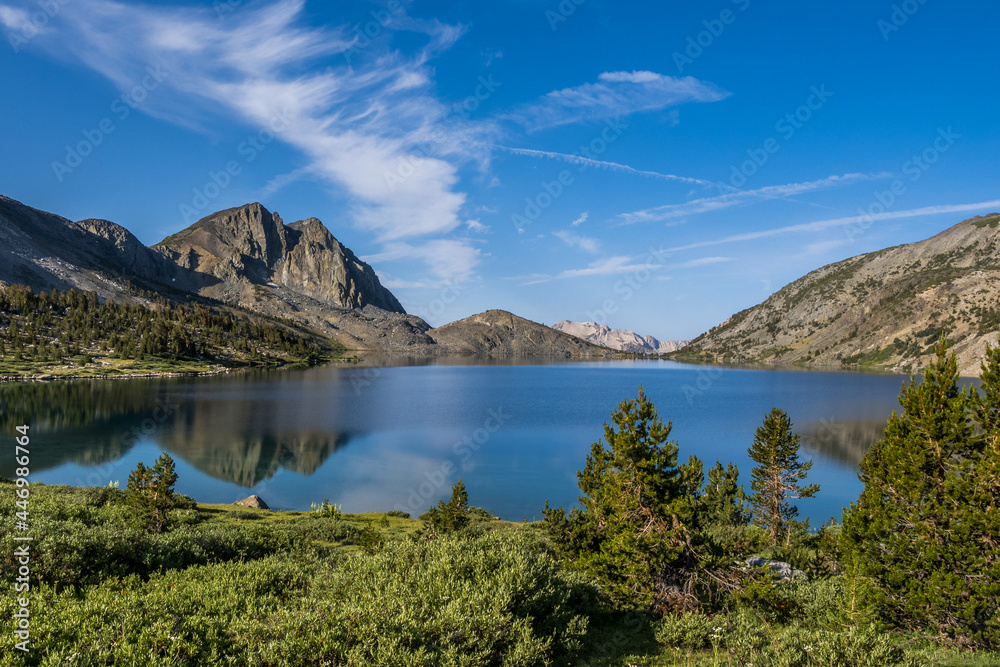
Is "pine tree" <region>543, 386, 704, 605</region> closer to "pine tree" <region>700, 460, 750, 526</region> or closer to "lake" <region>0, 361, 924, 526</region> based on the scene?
"pine tree" <region>700, 460, 750, 526</region>

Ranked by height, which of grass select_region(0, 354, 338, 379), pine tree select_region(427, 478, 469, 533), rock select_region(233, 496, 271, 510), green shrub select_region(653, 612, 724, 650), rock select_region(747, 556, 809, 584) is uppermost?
grass select_region(0, 354, 338, 379)

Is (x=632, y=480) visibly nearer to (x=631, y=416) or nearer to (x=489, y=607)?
(x=631, y=416)

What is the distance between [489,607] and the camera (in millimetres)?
11102

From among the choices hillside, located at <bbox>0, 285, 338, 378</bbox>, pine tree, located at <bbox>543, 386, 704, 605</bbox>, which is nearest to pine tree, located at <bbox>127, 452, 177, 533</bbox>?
pine tree, located at <bbox>543, 386, 704, 605</bbox>

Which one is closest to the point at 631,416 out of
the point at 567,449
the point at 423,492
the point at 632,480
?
the point at 632,480

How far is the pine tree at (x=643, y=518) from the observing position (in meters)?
18.0

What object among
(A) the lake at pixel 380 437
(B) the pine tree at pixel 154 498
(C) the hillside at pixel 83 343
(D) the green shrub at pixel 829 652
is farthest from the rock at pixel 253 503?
(C) the hillside at pixel 83 343

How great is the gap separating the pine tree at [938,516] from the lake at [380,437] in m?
31.4

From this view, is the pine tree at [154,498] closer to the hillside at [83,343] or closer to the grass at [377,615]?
the grass at [377,615]

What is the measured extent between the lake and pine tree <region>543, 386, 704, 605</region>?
26638mm

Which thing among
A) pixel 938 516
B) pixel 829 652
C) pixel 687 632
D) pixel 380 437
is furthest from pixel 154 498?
pixel 380 437

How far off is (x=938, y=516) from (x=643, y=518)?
9.12 m

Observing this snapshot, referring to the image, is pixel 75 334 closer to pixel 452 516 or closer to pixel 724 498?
pixel 452 516

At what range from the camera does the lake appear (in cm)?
5053
